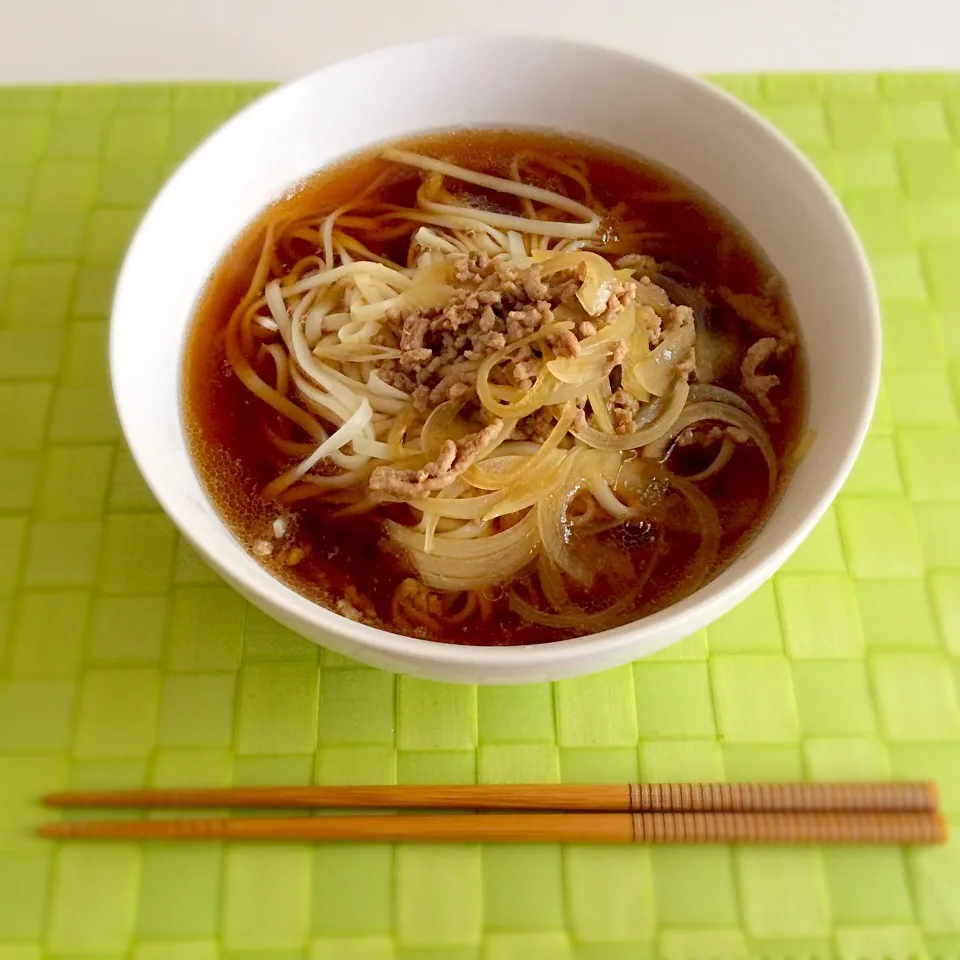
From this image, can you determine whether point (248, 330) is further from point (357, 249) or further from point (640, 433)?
point (640, 433)

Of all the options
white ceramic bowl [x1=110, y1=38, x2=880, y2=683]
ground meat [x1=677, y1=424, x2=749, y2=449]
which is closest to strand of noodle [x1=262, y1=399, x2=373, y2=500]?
white ceramic bowl [x1=110, y1=38, x2=880, y2=683]

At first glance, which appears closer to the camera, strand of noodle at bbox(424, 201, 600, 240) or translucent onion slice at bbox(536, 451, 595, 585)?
translucent onion slice at bbox(536, 451, 595, 585)

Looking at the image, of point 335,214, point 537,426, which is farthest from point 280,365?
point 537,426

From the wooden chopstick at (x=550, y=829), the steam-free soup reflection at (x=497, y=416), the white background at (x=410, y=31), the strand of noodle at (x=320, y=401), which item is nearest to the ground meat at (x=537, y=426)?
the steam-free soup reflection at (x=497, y=416)

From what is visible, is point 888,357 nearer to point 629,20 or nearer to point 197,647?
point 629,20

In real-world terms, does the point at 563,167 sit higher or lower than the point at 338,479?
higher

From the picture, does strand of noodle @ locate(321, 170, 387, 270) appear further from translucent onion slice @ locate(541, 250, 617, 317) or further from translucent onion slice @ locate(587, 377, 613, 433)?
translucent onion slice @ locate(587, 377, 613, 433)
